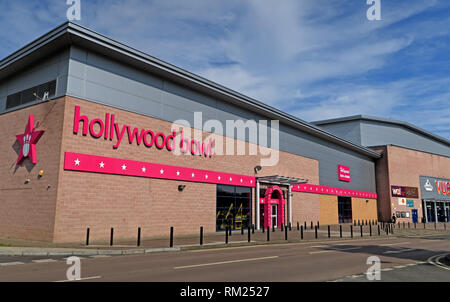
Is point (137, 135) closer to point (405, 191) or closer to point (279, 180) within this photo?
point (279, 180)

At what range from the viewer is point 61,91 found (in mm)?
19344

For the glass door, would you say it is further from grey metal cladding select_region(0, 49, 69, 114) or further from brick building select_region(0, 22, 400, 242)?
grey metal cladding select_region(0, 49, 69, 114)

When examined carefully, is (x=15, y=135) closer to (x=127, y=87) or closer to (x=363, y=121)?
(x=127, y=87)

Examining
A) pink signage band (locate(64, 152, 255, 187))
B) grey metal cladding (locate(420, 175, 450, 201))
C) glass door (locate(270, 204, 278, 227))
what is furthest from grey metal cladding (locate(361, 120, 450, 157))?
pink signage band (locate(64, 152, 255, 187))

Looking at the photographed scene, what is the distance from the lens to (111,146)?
20.5 metres

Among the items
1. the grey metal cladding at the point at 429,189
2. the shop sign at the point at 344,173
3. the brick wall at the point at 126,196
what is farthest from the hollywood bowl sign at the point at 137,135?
the grey metal cladding at the point at 429,189

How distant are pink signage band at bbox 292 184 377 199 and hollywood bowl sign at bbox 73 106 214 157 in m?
14.3

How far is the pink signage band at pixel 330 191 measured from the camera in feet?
123

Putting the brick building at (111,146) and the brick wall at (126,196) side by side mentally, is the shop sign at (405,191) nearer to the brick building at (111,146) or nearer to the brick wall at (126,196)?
the brick building at (111,146)

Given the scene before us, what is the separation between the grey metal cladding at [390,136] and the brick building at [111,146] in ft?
132

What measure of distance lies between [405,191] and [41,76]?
178 ft

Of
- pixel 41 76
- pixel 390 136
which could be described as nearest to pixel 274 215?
pixel 41 76
